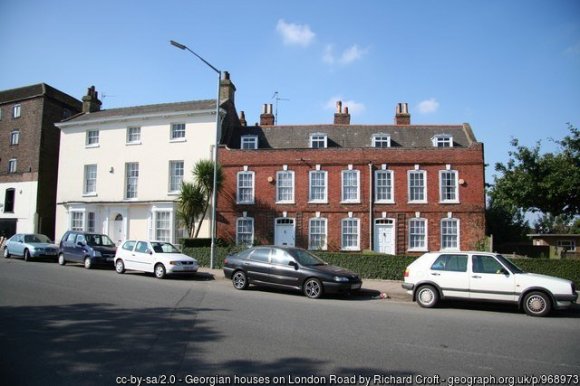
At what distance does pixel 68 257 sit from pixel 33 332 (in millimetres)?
14269

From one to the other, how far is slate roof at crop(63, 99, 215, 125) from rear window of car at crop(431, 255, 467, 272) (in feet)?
62.8

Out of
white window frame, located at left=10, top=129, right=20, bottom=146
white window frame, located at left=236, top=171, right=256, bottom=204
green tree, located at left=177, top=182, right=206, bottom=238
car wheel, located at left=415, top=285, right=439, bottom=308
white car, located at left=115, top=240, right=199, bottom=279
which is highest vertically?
white window frame, located at left=10, top=129, right=20, bottom=146

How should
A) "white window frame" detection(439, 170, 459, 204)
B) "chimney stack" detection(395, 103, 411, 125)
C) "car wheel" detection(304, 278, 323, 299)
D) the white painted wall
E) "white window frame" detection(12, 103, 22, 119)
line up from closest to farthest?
"car wheel" detection(304, 278, 323, 299)
"white window frame" detection(439, 170, 459, 204)
the white painted wall
"chimney stack" detection(395, 103, 411, 125)
"white window frame" detection(12, 103, 22, 119)

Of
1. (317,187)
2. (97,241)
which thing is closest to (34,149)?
(97,241)

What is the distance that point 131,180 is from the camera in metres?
28.6

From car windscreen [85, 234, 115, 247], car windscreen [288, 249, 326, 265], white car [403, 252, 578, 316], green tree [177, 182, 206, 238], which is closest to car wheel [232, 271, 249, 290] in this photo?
car windscreen [288, 249, 326, 265]

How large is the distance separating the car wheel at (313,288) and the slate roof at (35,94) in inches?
1239

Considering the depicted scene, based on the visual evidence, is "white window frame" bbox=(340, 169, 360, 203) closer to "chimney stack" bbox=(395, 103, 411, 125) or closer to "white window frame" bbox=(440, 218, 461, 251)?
"white window frame" bbox=(440, 218, 461, 251)

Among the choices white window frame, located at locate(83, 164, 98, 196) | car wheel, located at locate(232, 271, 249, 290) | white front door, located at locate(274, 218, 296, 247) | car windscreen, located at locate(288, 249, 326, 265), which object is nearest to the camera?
car windscreen, located at locate(288, 249, 326, 265)

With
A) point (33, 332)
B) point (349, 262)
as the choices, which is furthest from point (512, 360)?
point (349, 262)

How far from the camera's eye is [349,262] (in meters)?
17.6

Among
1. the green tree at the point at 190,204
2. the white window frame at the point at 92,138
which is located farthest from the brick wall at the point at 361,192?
the white window frame at the point at 92,138

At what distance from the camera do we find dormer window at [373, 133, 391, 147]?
27344 millimetres

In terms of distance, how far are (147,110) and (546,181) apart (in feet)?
81.7
